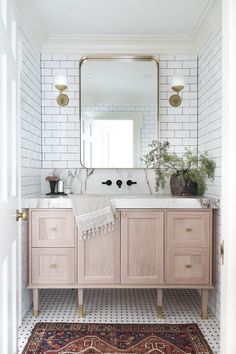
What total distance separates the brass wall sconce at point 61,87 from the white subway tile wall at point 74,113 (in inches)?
1.8

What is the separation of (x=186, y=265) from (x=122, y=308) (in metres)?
0.69

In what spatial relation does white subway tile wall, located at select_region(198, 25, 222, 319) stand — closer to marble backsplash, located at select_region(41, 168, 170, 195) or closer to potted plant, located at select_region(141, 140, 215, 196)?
potted plant, located at select_region(141, 140, 215, 196)

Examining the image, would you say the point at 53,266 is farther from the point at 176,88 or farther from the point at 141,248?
the point at 176,88

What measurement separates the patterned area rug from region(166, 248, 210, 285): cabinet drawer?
0.35 meters

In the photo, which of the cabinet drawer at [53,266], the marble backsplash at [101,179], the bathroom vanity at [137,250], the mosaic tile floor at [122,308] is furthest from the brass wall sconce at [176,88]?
the mosaic tile floor at [122,308]

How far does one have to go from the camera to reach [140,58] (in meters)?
3.34

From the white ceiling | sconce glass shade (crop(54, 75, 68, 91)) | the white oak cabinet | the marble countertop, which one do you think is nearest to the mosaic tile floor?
the white oak cabinet

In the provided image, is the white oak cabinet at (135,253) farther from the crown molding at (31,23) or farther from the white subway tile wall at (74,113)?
the crown molding at (31,23)

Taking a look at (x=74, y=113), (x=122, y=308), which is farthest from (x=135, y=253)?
(x=74, y=113)

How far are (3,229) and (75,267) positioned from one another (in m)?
1.51

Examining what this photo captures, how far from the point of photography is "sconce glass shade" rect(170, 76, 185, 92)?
335cm

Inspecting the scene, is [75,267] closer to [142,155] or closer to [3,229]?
[142,155]

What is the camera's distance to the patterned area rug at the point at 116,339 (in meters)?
2.26

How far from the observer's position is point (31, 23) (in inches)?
113
